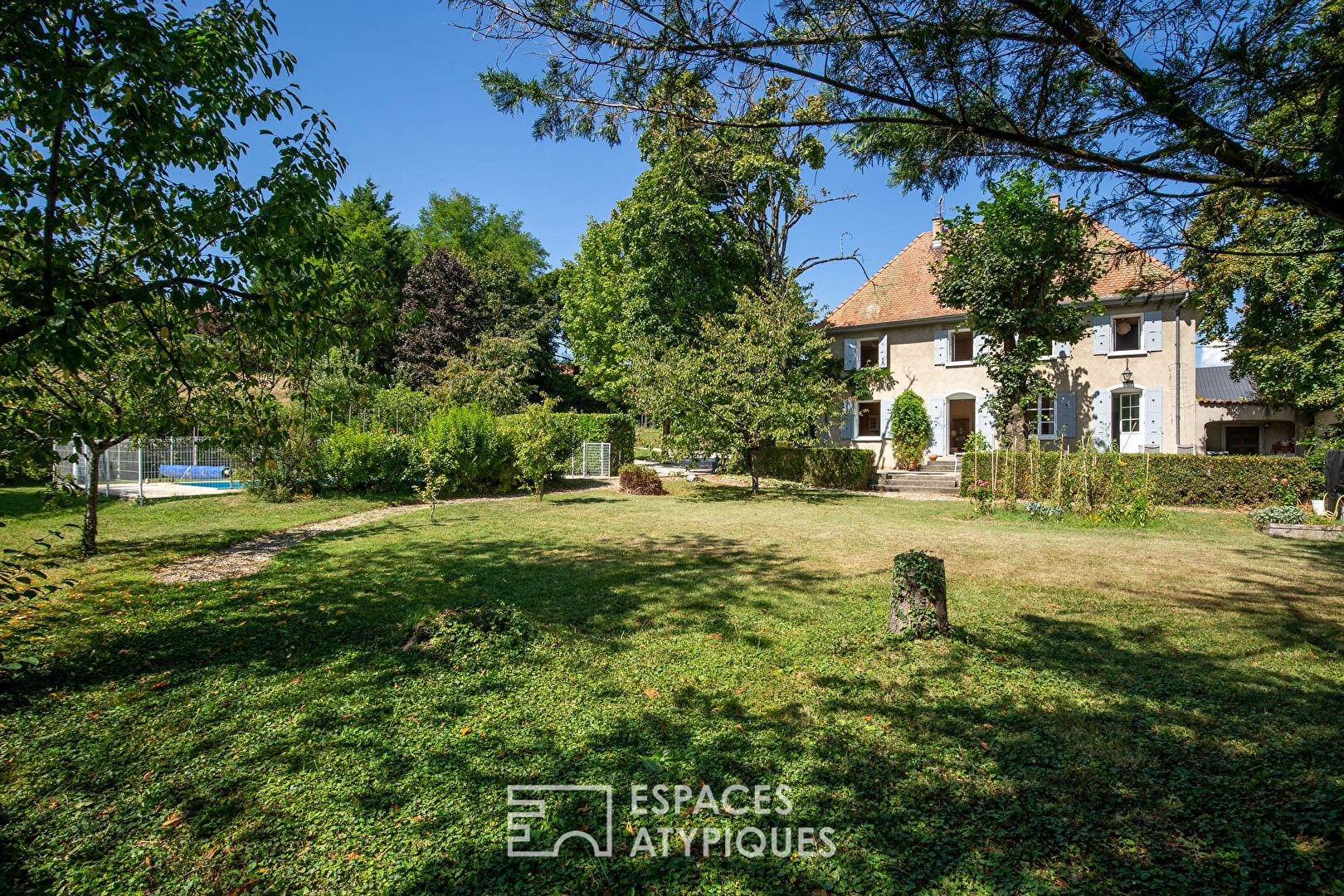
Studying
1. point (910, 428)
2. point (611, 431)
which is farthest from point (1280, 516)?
point (611, 431)

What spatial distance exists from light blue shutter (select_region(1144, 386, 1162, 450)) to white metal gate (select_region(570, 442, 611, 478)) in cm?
1721

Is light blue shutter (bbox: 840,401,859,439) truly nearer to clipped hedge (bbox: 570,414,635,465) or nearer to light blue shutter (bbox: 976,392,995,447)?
light blue shutter (bbox: 976,392,995,447)

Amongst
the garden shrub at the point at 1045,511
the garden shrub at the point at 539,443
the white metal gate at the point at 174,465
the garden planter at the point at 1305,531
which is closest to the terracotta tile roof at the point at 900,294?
the garden shrub at the point at 1045,511

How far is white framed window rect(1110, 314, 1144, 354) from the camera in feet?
62.2

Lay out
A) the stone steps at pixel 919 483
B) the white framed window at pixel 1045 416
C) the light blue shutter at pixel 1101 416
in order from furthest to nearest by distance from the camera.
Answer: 1. the white framed window at pixel 1045 416
2. the light blue shutter at pixel 1101 416
3. the stone steps at pixel 919 483

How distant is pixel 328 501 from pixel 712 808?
1329 cm

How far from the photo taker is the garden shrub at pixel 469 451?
1503cm

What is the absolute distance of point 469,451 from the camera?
15.5m

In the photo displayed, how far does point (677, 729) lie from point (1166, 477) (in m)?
16.8

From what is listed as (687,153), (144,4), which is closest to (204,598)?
(144,4)

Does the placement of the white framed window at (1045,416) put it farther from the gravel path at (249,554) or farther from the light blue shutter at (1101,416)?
the gravel path at (249,554)

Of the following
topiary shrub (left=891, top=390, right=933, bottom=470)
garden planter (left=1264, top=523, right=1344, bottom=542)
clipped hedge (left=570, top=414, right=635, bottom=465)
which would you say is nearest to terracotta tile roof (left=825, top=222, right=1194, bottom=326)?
topiary shrub (left=891, top=390, right=933, bottom=470)

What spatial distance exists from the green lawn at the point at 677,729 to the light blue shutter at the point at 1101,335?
13.9 meters

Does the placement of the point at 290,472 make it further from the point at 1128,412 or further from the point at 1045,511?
the point at 1128,412
